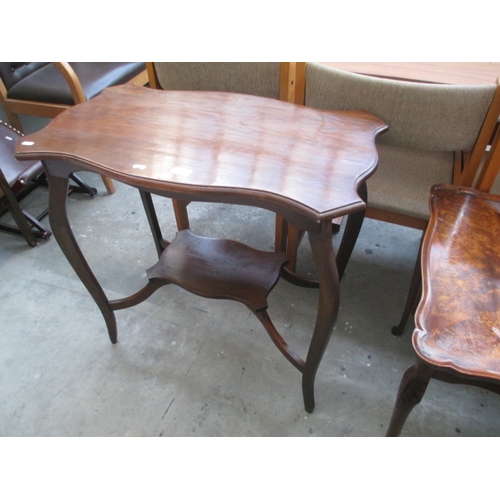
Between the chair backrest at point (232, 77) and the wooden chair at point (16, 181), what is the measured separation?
70 centimetres

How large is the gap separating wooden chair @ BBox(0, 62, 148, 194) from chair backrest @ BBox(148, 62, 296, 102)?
564 millimetres

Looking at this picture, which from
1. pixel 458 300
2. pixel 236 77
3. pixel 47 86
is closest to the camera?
pixel 458 300

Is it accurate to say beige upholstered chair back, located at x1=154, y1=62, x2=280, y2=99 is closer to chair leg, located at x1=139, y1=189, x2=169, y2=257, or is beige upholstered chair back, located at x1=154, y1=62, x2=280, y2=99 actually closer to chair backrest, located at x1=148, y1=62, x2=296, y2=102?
chair backrest, located at x1=148, y1=62, x2=296, y2=102

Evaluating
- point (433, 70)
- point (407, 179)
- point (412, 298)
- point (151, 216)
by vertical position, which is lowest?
point (412, 298)

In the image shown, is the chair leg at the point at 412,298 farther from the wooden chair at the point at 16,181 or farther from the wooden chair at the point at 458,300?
the wooden chair at the point at 16,181

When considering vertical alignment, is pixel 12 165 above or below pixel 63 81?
below

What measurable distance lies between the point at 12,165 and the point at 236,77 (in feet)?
3.39

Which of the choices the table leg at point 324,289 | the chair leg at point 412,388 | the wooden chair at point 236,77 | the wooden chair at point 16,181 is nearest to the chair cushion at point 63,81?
the wooden chair at point 16,181

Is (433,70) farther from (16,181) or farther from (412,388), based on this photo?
(16,181)

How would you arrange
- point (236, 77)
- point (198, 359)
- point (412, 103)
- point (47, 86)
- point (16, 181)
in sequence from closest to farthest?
point (412, 103), point (236, 77), point (198, 359), point (16, 181), point (47, 86)

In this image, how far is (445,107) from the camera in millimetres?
988

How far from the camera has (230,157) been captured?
812 mm

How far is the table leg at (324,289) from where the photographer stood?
0.75m

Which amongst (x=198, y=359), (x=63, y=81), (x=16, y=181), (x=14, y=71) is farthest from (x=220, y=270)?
(x=14, y=71)
